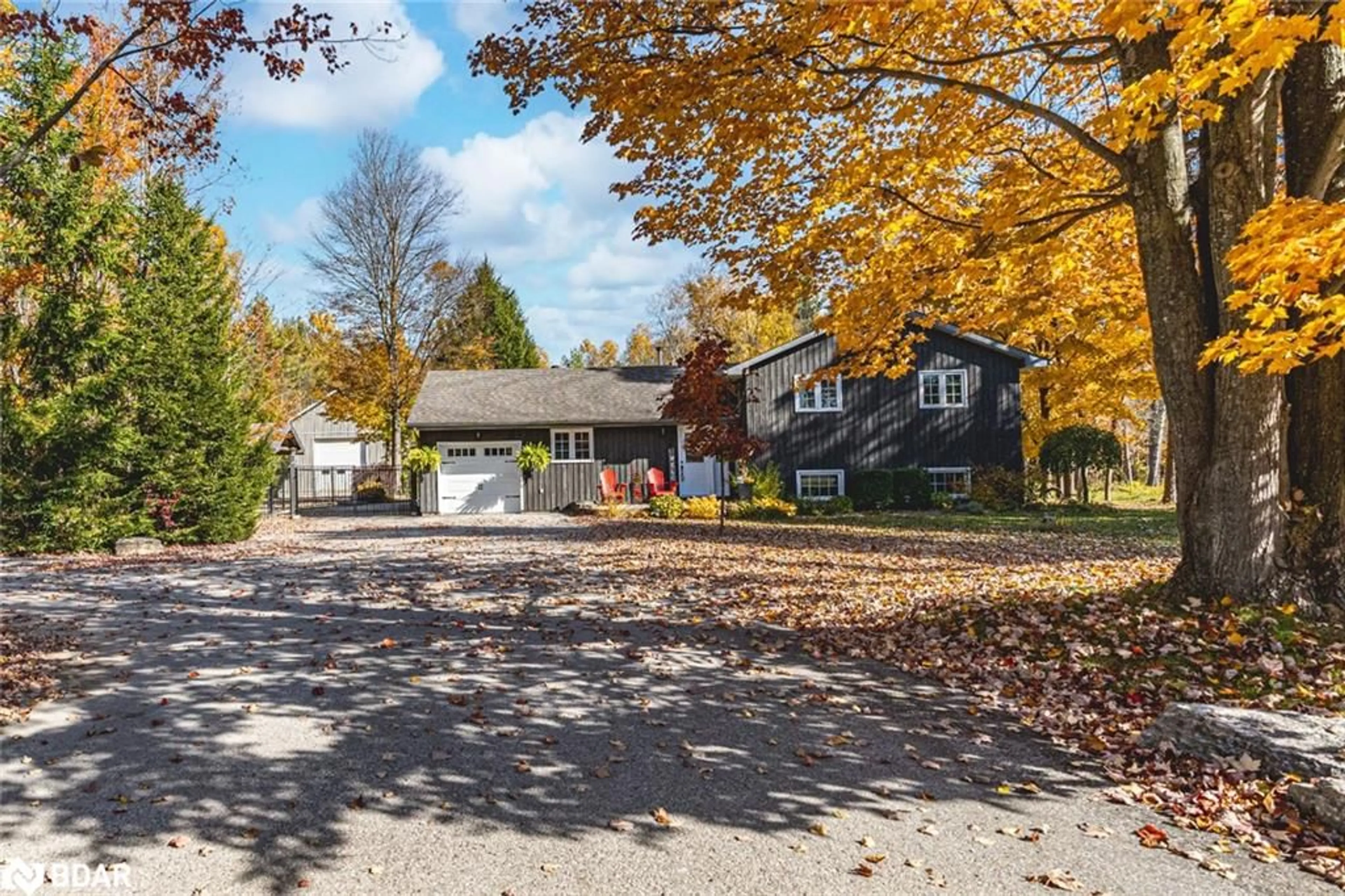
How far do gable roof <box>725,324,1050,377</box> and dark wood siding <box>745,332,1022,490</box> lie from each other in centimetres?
17

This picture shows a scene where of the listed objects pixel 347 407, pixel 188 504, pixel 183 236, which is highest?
pixel 183 236

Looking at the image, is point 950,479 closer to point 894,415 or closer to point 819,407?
point 894,415

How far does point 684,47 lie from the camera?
6.89 meters

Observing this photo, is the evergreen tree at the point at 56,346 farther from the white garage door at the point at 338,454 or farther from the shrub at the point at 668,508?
the white garage door at the point at 338,454

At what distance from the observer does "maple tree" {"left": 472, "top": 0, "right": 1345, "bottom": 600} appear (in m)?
5.00

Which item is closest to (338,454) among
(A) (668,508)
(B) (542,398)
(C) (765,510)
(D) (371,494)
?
(D) (371,494)

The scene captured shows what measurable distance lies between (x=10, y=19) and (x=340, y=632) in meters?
6.52

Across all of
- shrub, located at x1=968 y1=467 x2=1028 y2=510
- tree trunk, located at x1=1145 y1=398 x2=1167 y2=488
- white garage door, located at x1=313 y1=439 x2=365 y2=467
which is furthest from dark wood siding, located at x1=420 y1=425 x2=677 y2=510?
white garage door, located at x1=313 y1=439 x2=365 y2=467

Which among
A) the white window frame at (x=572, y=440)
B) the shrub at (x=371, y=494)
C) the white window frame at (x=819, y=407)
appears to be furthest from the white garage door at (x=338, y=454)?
the white window frame at (x=819, y=407)

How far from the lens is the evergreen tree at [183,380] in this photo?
15.4m

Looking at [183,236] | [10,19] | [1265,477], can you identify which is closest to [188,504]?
[183,236]

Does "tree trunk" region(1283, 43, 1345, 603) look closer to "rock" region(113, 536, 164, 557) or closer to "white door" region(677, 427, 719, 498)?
"rock" region(113, 536, 164, 557)

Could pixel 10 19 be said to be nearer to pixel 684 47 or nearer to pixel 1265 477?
pixel 684 47

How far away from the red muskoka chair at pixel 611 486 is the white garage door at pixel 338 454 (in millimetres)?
24847
